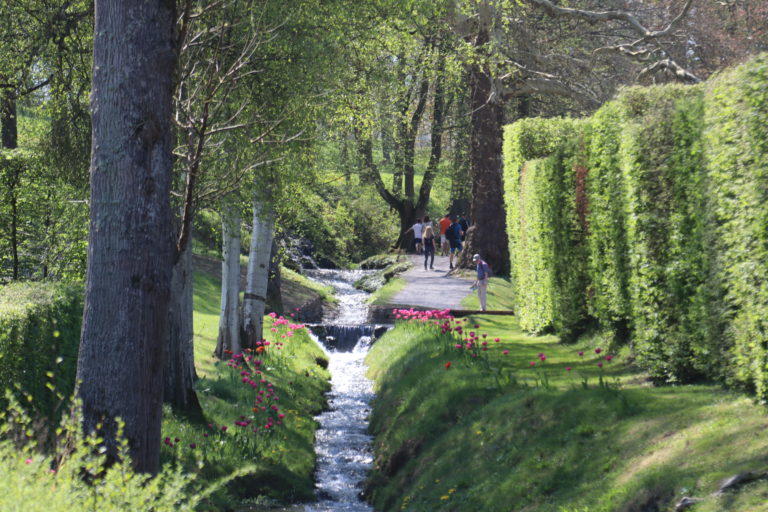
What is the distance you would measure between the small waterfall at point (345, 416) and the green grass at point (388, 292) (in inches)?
23.7

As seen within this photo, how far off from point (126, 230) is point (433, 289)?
20701mm

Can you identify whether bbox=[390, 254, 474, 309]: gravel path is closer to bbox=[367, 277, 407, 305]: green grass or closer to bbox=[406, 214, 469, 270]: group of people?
bbox=[367, 277, 407, 305]: green grass

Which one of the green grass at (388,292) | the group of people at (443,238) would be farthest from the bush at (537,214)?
the group of people at (443,238)

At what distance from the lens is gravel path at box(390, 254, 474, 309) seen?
24.8 metres

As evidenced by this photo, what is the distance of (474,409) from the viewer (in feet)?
38.0

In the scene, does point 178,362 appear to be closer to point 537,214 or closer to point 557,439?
point 557,439

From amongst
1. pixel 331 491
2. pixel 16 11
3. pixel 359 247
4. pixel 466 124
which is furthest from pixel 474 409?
pixel 359 247

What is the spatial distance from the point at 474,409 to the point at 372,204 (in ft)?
117

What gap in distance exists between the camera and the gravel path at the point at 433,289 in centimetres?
2484

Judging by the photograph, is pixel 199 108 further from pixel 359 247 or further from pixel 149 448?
pixel 359 247

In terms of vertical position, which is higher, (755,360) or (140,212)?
(140,212)

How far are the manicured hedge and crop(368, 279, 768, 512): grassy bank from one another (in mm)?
4208

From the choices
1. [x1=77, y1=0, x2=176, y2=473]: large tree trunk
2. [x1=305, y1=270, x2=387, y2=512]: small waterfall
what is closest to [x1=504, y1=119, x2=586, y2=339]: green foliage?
[x1=305, y1=270, x2=387, y2=512]: small waterfall

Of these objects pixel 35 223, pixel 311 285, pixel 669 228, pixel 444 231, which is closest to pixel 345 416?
pixel 35 223
